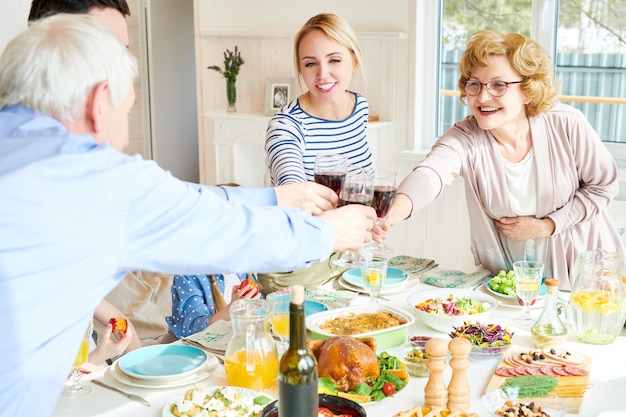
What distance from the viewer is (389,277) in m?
2.46

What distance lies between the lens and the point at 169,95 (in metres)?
6.06

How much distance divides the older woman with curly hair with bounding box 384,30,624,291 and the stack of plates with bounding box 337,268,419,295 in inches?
7.6

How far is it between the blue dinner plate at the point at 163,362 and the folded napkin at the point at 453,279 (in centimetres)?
85

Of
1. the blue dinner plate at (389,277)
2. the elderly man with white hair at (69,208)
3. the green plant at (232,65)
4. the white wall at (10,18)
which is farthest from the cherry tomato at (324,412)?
the green plant at (232,65)

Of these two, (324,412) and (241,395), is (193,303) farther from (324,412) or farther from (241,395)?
(324,412)

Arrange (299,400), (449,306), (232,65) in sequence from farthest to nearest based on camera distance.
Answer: (232,65), (449,306), (299,400)

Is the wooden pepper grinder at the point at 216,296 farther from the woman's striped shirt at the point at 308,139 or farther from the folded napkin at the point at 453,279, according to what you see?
the folded napkin at the point at 453,279

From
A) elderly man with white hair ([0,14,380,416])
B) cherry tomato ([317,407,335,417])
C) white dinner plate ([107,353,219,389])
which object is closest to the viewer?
elderly man with white hair ([0,14,380,416])

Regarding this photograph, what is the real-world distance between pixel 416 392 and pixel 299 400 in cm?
45

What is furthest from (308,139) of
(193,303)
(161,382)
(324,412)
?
(324,412)

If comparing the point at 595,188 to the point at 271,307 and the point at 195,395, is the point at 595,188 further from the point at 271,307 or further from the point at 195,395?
the point at 195,395

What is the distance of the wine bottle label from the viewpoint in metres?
1.33

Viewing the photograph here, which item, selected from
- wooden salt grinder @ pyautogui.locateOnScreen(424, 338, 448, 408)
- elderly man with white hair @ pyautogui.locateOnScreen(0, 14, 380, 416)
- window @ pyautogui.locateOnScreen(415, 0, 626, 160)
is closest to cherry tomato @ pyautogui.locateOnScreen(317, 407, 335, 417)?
wooden salt grinder @ pyautogui.locateOnScreen(424, 338, 448, 408)

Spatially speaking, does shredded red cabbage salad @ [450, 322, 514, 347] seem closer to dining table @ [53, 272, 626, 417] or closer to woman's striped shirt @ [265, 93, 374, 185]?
dining table @ [53, 272, 626, 417]
